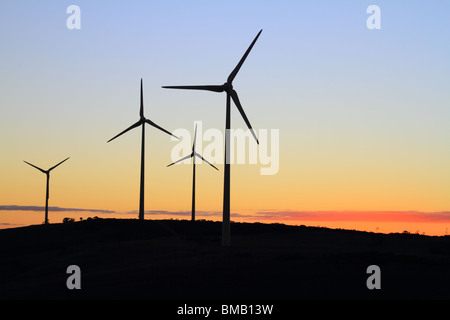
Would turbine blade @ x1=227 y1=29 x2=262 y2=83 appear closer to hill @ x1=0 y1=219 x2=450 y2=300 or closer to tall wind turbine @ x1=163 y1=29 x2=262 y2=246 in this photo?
tall wind turbine @ x1=163 y1=29 x2=262 y2=246

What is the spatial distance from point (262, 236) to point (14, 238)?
109 ft

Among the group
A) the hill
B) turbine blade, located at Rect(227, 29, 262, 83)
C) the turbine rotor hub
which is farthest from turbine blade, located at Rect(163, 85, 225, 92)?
the hill

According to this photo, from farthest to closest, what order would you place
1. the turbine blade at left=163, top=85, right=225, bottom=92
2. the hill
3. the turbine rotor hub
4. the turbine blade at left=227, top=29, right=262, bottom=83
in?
the turbine blade at left=163, top=85, right=225, bottom=92 → the turbine blade at left=227, top=29, right=262, bottom=83 → the turbine rotor hub → the hill

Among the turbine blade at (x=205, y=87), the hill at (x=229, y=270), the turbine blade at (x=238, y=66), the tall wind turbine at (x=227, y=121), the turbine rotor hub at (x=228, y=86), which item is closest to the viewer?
the hill at (x=229, y=270)

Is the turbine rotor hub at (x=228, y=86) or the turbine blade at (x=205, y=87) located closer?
the turbine rotor hub at (x=228, y=86)

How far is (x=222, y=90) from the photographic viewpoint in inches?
2835

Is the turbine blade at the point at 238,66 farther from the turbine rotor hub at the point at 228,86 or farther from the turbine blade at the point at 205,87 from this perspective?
the turbine blade at the point at 205,87

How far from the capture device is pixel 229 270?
171ft

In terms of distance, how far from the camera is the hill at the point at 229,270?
4631 centimetres

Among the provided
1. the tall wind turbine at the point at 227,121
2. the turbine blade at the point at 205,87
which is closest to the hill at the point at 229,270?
the tall wind turbine at the point at 227,121

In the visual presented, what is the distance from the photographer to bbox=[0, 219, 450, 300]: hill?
152ft
